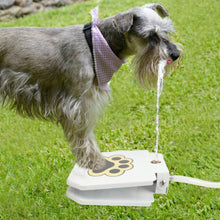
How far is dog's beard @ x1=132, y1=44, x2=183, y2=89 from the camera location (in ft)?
10.7

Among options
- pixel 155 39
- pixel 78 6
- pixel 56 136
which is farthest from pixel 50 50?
pixel 78 6

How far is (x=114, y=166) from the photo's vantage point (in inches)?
143

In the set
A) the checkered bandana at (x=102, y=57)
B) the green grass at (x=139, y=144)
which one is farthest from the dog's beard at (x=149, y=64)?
the green grass at (x=139, y=144)

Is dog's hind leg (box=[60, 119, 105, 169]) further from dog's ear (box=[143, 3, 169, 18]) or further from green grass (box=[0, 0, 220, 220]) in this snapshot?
dog's ear (box=[143, 3, 169, 18])

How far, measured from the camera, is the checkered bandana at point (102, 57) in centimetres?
330

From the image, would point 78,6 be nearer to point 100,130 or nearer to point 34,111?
point 100,130

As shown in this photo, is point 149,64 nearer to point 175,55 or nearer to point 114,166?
point 175,55

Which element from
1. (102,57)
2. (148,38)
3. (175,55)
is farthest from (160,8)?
(102,57)

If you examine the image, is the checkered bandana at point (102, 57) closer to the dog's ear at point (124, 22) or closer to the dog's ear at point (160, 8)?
the dog's ear at point (124, 22)

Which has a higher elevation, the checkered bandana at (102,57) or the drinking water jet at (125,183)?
the checkered bandana at (102,57)

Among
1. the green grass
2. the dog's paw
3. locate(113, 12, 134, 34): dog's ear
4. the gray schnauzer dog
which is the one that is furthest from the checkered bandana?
the green grass

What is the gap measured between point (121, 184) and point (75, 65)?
1238 mm

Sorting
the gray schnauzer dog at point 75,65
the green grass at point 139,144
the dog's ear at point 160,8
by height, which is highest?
the dog's ear at point 160,8

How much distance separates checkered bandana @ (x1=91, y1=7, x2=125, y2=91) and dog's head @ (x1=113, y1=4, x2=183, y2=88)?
0.52ft
